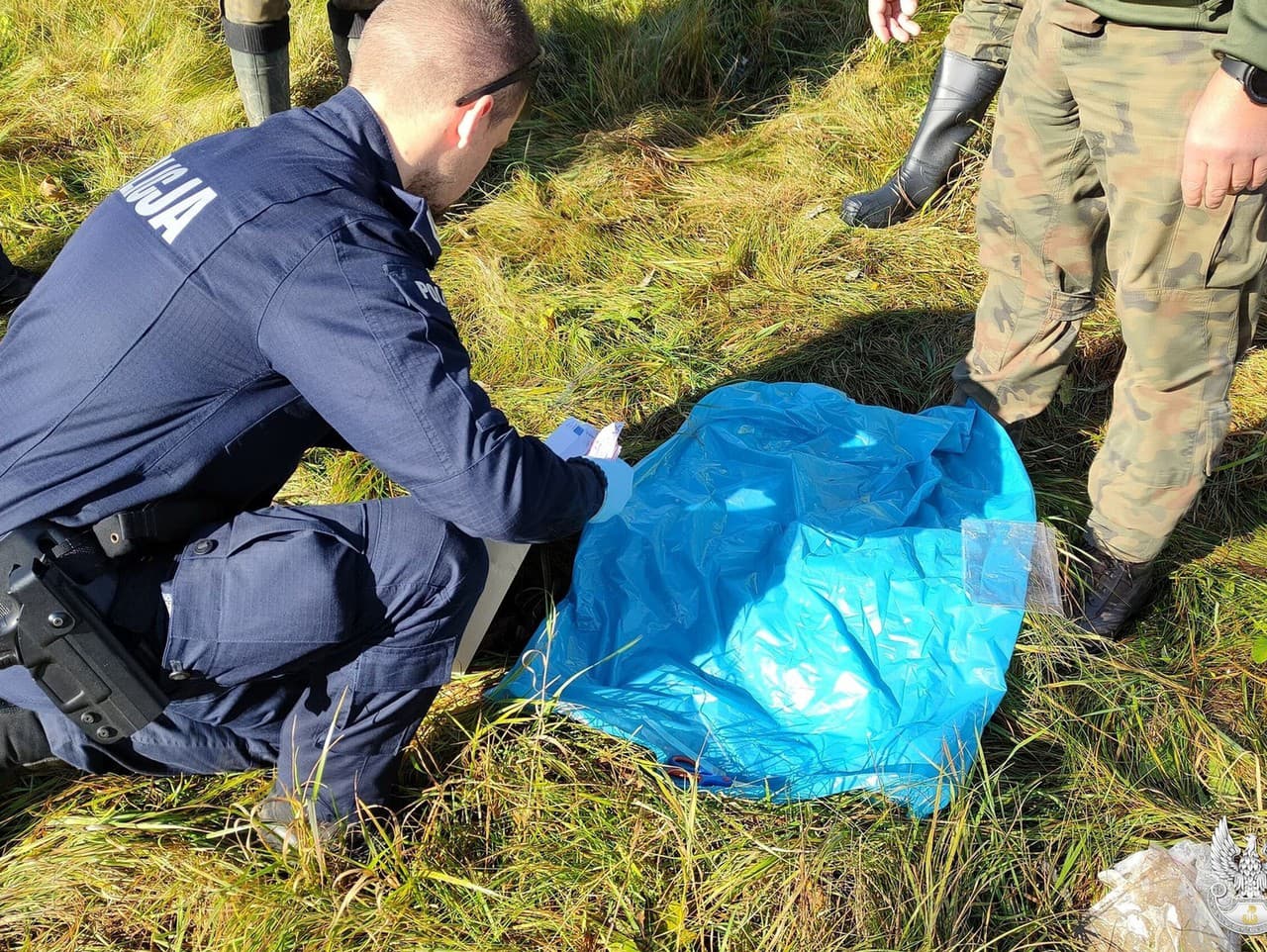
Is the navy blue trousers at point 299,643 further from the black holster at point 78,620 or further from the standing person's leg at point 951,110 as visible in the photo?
the standing person's leg at point 951,110

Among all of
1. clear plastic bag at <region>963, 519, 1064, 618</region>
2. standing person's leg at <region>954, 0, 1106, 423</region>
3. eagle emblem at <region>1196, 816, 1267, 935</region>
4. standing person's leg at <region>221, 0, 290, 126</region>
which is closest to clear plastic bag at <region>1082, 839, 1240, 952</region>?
eagle emblem at <region>1196, 816, 1267, 935</region>

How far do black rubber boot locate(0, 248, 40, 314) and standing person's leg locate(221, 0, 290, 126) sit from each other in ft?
2.89

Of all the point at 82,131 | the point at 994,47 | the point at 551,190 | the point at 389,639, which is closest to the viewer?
the point at 389,639

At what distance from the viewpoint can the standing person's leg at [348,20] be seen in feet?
11.3

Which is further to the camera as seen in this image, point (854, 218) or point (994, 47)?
point (854, 218)

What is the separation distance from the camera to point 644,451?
102 inches

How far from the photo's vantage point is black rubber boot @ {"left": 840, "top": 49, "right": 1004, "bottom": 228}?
3092mm

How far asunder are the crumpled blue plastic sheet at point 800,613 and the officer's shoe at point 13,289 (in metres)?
2.09

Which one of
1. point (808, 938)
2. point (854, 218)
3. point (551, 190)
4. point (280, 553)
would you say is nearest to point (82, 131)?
point (551, 190)

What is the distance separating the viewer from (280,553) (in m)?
1.53

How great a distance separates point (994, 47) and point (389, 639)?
251cm

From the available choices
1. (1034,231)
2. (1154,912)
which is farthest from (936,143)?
(1154,912)

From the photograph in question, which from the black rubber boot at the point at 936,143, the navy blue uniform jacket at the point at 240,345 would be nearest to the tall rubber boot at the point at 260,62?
the black rubber boot at the point at 936,143

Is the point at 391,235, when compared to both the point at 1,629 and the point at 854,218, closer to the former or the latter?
the point at 1,629
